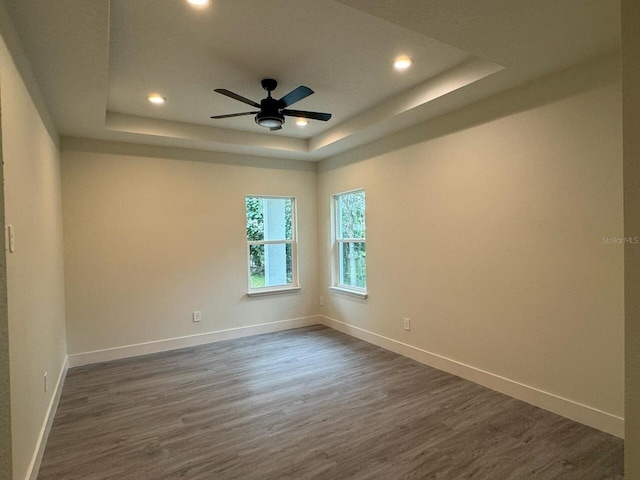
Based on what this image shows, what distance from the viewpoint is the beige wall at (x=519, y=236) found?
244cm

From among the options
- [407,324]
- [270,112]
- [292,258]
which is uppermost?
[270,112]

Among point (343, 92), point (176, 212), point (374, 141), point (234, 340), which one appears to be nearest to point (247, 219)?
point (176, 212)

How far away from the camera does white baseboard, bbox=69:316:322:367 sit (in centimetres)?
402

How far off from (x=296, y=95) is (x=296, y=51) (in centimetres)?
30

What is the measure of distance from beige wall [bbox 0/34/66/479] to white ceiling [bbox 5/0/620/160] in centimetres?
35

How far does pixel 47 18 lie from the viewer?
1.83 m

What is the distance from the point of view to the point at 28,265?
7.06 ft

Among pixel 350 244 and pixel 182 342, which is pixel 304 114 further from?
pixel 182 342

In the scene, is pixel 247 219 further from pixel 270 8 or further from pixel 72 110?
pixel 270 8

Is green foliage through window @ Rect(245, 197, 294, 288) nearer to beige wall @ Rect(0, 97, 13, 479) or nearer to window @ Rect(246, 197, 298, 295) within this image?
window @ Rect(246, 197, 298, 295)

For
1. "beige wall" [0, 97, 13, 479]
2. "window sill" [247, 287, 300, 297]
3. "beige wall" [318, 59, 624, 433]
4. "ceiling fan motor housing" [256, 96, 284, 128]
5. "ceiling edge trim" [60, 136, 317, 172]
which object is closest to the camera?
"beige wall" [0, 97, 13, 479]

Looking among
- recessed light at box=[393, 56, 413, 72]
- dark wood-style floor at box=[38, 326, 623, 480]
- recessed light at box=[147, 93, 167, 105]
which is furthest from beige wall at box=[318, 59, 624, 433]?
recessed light at box=[147, 93, 167, 105]

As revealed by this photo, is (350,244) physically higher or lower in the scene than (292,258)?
higher

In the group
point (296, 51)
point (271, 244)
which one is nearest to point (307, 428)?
point (296, 51)
